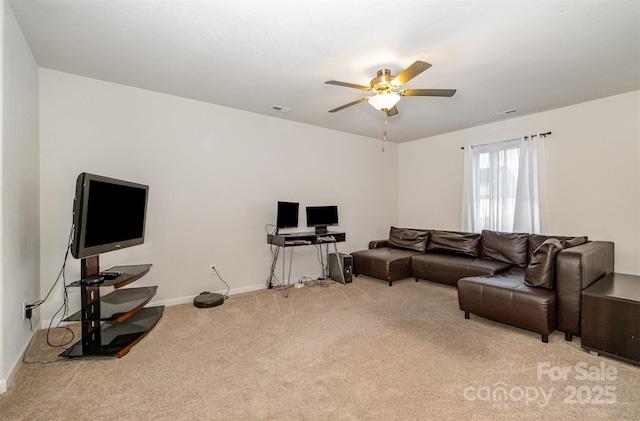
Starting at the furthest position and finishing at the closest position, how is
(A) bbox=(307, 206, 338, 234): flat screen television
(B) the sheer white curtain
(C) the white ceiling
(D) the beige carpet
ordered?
(A) bbox=(307, 206, 338, 234): flat screen television, (B) the sheer white curtain, (C) the white ceiling, (D) the beige carpet

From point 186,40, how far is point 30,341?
2.92 meters

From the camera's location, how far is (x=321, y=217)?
4.87 meters

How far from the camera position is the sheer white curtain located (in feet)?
14.1

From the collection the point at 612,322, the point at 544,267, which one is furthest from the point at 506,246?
the point at 612,322

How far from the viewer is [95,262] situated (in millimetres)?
2594

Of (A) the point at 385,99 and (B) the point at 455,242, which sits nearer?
(A) the point at 385,99

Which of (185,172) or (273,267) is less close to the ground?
(185,172)

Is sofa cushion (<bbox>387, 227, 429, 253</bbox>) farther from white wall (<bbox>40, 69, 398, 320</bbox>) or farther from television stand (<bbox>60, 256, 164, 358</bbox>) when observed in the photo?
television stand (<bbox>60, 256, 164, 358</bbox>)

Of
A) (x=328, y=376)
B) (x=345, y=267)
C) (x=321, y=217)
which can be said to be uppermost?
(x=321, y=217)

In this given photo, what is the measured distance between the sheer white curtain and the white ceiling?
37.7 inches

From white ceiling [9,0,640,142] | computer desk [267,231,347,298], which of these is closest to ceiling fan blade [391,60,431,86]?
white ceiling [9,0,640,142]

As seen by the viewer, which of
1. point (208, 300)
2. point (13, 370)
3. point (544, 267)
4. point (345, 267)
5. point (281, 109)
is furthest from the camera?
point (345, 267)

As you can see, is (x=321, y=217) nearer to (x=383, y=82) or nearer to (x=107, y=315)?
(x=383, y=82)

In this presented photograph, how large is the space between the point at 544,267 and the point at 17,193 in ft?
14.9
